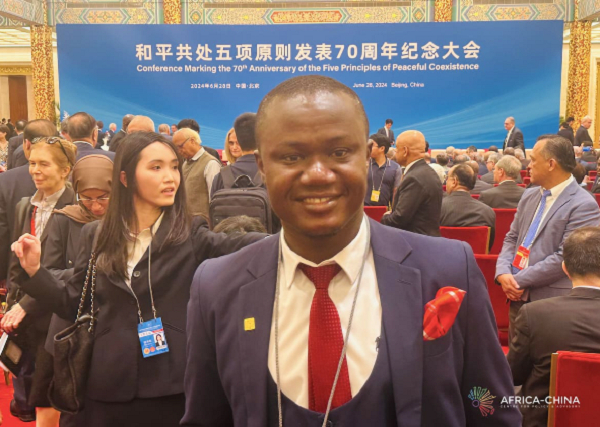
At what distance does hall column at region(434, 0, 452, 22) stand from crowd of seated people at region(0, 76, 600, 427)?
1183 centimetres

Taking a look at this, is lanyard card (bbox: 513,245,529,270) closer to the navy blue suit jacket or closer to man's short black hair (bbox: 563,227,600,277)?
man's short black hair (bbox: 563,227,600,277)

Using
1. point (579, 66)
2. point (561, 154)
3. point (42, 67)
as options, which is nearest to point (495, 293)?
point (561, 154)

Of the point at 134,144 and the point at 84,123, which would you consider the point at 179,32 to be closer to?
the point at 84,123

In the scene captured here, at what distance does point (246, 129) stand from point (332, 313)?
7.67 feet

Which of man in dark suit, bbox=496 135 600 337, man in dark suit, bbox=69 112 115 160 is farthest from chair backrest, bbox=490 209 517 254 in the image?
man in dark suit, bbox=69 112 115 160

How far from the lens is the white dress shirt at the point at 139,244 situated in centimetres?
193

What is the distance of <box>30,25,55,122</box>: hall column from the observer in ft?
50.5

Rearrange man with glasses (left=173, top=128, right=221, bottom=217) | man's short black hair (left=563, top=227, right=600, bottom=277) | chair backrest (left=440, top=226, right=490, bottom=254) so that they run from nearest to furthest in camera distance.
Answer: man's short black hair (left=563, top=227, right=600, bottom=277)
chair backrest (left=440, top=226, right=490, bottom=254)
man with glasses (left=173, top=128, right=221, bottom=217)


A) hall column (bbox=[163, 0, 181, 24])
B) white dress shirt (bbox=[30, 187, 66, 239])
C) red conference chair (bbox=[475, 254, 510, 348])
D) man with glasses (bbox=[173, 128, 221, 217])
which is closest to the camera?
white dress shirt (bbox=[30, 187, 66, 239])

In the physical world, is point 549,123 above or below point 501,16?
below

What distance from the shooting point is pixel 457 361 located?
1.04m

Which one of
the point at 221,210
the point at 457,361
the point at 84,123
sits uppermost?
the point at 84,123

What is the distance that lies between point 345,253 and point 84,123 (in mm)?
3601

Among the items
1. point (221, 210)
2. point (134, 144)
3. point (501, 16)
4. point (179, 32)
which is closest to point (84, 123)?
point (221, 210)
